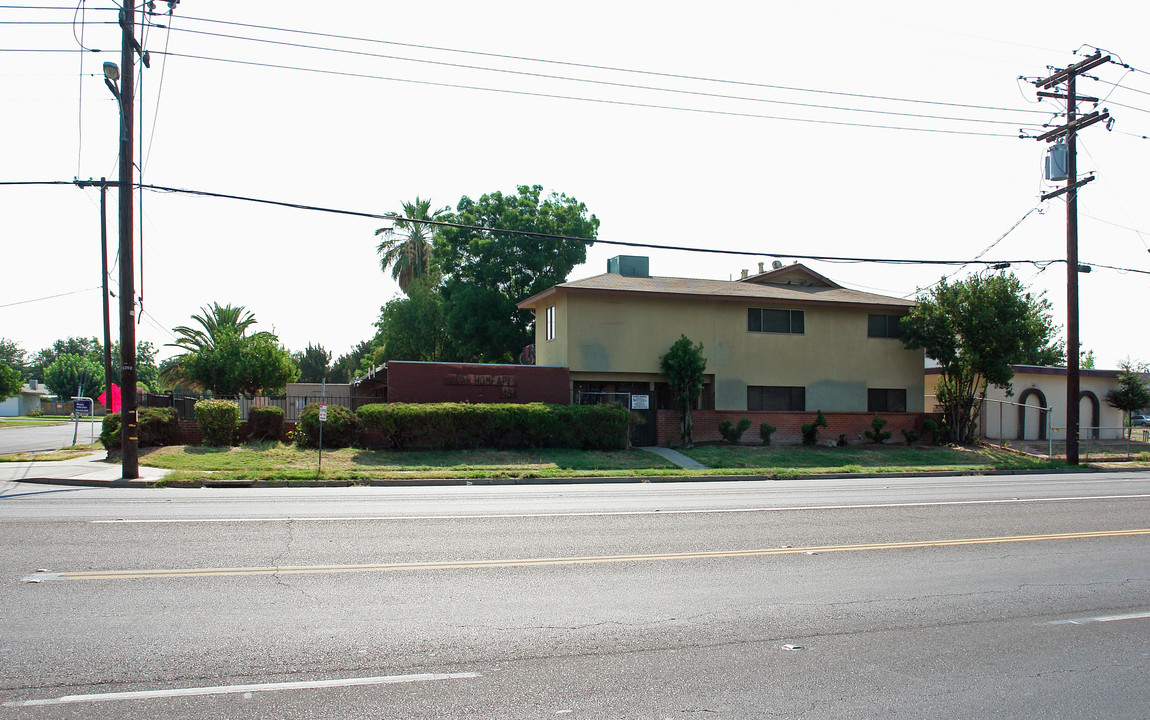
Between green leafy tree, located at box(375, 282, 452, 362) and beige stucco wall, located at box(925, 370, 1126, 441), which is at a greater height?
green leafy tree, located at box(375, 282, 452, 362)

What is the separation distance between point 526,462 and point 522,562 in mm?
14014

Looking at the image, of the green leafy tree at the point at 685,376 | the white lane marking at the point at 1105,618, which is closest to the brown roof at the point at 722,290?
the green leafy tree at the point at 685,376

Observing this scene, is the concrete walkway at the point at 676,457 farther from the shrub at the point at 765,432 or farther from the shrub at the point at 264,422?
the shrub at the point at 264,422

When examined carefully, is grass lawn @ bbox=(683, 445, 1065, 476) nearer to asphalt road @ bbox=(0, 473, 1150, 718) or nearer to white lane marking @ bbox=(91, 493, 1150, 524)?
white lane marking @ bbox=(91, 493, 1150, 524)

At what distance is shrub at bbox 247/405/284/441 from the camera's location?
23500 millimetres

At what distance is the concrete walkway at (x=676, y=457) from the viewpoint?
22578 mm

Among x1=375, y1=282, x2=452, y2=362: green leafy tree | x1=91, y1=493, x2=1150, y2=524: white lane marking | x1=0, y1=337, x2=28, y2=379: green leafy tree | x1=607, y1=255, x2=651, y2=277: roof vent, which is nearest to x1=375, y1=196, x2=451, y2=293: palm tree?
x1=375, y1=282, x2=452, y2=362: green leafy tree

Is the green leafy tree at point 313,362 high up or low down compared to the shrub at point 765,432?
up

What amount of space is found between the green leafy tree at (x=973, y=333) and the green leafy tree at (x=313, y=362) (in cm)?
5880

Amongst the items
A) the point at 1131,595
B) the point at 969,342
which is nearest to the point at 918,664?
the point at 1131,595

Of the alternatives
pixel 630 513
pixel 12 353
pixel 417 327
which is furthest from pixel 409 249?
pixel 12 353

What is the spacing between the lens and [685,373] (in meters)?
27.5

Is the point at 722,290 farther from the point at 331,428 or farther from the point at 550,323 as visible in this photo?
the point at 331,428

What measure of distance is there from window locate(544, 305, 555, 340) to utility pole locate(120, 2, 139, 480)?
15.4 metres
